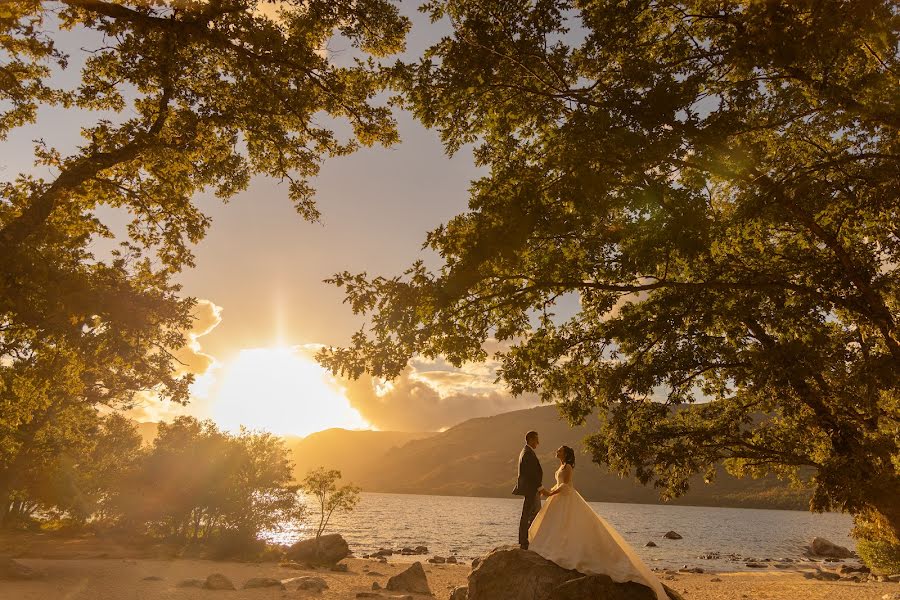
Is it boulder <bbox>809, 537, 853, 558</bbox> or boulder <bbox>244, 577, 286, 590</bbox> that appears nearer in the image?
boulder <bbox>244, 577, 286, 590</bbox>

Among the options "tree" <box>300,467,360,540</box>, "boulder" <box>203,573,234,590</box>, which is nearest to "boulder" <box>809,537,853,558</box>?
"tree" <box>300,467,360,540</box>

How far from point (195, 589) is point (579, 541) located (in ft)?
58.0

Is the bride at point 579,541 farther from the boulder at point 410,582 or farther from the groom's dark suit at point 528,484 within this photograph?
the boulder at point 410,582

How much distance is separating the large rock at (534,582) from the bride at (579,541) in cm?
18

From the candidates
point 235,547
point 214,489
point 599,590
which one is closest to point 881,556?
point 599,590

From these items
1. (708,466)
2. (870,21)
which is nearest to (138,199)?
(870,21)

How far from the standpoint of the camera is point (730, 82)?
10352 millimetres

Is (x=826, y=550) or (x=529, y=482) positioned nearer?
(x=529, y=482)

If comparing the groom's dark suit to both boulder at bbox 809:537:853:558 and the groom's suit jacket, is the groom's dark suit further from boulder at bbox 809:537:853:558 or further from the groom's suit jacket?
boulder at bbox 809:537:853:558

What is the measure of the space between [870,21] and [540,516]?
11.1 m

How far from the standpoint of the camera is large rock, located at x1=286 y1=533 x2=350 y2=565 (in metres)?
37.8

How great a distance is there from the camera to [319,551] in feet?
125

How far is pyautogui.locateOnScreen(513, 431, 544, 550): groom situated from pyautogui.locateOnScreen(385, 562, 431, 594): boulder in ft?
48.7

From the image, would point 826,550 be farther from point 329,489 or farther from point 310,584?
point 310,584
